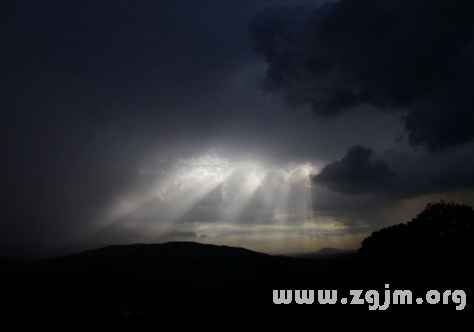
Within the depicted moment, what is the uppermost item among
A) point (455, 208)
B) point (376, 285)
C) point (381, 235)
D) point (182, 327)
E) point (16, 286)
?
point (455, 208)

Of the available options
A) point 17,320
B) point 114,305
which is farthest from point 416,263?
point 17,320

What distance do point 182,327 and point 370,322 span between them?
35643 mm

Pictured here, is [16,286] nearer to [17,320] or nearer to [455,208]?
[17,320]

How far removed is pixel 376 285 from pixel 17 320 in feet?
374

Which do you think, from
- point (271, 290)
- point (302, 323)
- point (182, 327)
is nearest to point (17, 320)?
point (182, 327)

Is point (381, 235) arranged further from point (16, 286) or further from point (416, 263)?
point (16, 286)

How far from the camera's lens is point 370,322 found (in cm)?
4094

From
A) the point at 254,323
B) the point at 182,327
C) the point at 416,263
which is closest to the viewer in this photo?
the point at 254,323

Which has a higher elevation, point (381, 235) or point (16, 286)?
point (381, 235)

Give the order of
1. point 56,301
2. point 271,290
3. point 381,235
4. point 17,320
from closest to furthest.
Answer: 1. point 271,290
2. point 381,235
3. point 17,320
4. point 56,301

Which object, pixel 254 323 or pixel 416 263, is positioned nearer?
pixel 254 323

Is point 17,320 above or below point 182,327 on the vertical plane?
below

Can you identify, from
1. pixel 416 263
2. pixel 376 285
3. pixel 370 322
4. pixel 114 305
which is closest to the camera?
pixel 370 322

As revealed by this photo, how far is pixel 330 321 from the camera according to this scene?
44.7 m
